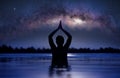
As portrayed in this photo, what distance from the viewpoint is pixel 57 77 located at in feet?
63.4

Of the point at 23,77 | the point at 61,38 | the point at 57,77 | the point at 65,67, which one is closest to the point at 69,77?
the point at 57,77

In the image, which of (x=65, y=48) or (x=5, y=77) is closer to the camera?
(x=5, y=77)

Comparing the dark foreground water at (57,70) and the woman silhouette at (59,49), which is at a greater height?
the woman silhouette at (59,49)

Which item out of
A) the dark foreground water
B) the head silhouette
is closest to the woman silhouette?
the head silhouette

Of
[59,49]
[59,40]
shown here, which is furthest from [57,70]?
[59,40]

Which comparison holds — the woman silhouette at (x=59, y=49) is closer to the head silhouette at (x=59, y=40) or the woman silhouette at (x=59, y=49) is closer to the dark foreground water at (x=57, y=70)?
the head silhouette at (x=59, y=40)

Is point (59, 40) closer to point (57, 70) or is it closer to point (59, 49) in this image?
point (59, 49)

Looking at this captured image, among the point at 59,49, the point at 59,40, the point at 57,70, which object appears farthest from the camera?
the point at 57,70

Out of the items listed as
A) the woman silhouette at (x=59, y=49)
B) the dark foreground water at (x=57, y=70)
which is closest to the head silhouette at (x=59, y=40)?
the woman silhouette at (x=59, y=49)

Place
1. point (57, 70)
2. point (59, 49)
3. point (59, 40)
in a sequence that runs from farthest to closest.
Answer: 1. point (57, 70)
2. point (59, 49)
3. point (59, 40)

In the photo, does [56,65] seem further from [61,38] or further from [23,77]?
[23,77]

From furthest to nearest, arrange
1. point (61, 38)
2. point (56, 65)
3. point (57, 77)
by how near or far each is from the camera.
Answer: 1. point (56, 65)
2. point (61, 38)
3. point (57, 77)

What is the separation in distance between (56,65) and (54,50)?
1198 mm

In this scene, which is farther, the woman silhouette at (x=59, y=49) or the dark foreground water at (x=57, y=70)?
the woman silhouette at (x=59, y=49)
